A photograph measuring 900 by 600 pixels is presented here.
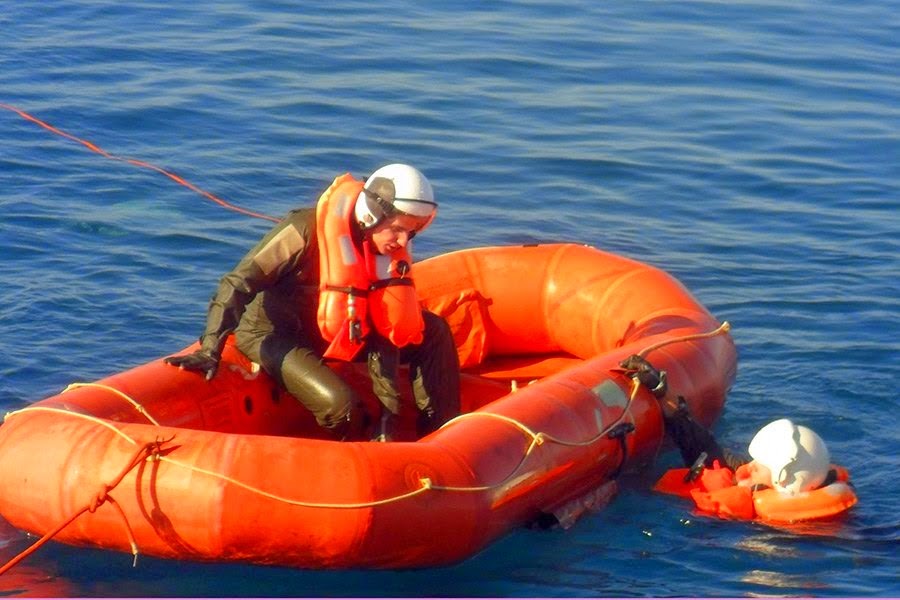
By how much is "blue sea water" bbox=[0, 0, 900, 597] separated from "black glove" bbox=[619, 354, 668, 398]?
0.42 metres

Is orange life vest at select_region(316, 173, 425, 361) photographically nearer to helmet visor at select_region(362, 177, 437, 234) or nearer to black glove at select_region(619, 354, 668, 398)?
helmet visor at select_region(362, 177, 437, 234)

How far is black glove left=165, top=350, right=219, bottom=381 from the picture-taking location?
5957 millimetres

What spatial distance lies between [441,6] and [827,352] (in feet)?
28.3

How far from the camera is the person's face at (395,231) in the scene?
6.02 metres

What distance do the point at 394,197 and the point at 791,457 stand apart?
1.89 m

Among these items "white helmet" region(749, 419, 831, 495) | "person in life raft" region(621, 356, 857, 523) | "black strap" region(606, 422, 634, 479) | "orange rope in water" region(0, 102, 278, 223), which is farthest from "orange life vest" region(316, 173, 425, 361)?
"orange rope in water" region(0, 102, 278, 223)

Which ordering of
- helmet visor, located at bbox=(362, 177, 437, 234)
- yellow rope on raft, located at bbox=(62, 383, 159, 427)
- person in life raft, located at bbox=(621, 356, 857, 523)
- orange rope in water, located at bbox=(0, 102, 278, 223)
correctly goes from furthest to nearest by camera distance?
1. orange rope in water, located at bbox=(0, 102, 278, 223)
2. person in life raft, located at bbox=(621, 356, 857, 523)
3. helmet visor, located at bbox=(362, 177, 437, 234)
4. yellow rope on raft, located at bbox=(62, 383, 159, 427)

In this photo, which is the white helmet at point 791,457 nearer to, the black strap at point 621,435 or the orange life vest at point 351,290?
the black strap at point 621,435

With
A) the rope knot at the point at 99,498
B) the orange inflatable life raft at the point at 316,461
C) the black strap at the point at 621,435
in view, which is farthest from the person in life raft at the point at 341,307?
the rope knot at the point at 99,498

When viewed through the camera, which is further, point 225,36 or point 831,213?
point 225,36

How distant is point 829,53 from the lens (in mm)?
14242

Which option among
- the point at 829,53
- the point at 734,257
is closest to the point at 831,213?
the point at 734,257

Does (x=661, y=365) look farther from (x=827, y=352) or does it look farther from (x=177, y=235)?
(x=177, y=235)

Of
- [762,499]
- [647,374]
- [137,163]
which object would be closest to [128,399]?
[647,374]
